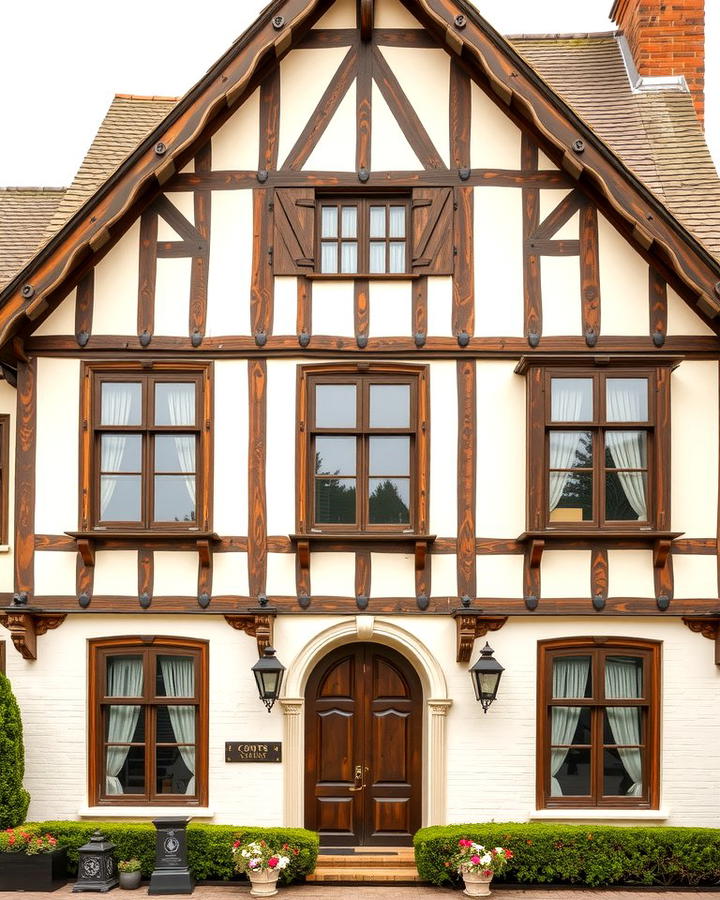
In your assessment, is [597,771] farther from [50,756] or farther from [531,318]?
[50,756]

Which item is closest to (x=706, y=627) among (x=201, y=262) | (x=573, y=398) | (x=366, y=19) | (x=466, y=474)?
(x=573, y=398)

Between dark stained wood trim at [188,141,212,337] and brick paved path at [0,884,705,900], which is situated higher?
dark stained wood trim at [188,141,212,337]

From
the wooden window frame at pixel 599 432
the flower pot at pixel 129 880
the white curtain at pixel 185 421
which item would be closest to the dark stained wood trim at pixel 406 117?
the wooden window frame at pixel 599 432

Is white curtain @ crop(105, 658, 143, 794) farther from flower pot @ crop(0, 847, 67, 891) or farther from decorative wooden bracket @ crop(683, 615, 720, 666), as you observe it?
decorative wooden bracket @ crop(683, 615, 720, 666)

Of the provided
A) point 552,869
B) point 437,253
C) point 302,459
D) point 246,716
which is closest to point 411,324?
point 437,253

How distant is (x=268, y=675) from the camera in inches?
482

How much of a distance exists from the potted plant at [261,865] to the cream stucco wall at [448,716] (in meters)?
0.70

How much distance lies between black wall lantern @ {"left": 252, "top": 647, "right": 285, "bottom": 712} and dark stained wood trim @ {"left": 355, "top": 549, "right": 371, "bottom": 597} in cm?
124

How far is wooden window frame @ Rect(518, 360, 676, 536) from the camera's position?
12.4m

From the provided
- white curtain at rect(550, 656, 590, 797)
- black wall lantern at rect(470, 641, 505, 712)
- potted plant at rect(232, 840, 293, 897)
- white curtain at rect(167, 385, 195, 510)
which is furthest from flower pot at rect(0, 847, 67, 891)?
white curtain at rect(550, 656, 590, 797)

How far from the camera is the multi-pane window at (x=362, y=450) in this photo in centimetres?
1280

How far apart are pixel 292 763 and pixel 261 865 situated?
1.32 metres

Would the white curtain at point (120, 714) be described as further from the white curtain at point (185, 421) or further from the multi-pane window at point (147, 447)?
the white curtain at point (185, 421)

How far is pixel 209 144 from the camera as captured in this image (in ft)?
42.5
